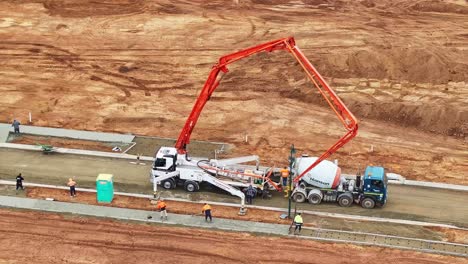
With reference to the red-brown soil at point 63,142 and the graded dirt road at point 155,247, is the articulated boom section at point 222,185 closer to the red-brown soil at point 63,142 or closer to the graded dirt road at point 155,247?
the graded dirt road at point 155,247

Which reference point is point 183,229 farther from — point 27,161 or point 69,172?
point 27,161

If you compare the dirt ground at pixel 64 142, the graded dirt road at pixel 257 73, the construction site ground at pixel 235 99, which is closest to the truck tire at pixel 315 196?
the construction site ground at pixel 235 99

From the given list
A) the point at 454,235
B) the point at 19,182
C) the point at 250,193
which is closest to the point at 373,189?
the point at 454,235

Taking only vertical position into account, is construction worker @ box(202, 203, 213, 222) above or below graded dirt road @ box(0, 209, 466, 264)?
above

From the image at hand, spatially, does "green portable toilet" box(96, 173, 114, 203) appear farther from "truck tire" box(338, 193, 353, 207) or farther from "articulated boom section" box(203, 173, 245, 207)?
"truck tire" box(338, 193, 353, 207)

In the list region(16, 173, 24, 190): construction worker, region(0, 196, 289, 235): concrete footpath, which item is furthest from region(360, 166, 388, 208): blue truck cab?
region(16, 173, 24, 190): construction worker

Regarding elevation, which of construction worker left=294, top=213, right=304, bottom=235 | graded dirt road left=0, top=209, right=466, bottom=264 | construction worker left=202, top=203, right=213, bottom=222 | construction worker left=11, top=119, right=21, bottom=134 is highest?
construction worker left=11, top=119, right=21, bottom=134

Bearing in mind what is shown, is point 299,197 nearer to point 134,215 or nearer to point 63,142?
point 134,215
